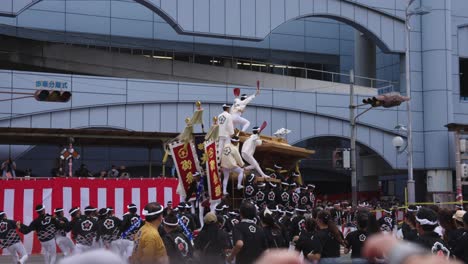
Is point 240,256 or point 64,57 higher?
point 64,57

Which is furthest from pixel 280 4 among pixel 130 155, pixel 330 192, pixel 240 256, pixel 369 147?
pixel 240 256

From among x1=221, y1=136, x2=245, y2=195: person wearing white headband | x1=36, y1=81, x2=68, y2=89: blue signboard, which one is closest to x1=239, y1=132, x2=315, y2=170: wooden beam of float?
x1=221, y1=136, x2=245, y2=195: person wearing white headband

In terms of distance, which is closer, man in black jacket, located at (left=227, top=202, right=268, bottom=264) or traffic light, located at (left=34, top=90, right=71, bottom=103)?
man in black jacket, located at (left=227, top=202, right=268, bottom=264)

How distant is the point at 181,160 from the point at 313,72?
20.0 metres

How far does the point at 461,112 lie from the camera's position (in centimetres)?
3675

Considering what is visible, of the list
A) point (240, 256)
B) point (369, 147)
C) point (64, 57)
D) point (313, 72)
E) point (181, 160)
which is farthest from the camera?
point (313, 72)

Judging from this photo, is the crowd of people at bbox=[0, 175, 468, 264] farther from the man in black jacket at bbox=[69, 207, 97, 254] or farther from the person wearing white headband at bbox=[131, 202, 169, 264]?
the man in black jacket at bbox=[69, 207, 97, 254]

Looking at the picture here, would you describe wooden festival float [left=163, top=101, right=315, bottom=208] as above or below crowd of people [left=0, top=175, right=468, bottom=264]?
above

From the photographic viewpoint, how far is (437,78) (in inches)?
1382

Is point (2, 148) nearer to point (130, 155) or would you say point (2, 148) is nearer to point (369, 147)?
point (130, 155)

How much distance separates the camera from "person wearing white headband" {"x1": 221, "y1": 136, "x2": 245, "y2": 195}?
20.3m

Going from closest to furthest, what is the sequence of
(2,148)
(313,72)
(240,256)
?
1. (240,256)
2. (2,148)
3. (313,72)

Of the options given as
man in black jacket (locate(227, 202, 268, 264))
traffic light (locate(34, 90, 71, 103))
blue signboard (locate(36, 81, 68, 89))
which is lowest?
man in black jacket (locate(227, 202, 268, 264))

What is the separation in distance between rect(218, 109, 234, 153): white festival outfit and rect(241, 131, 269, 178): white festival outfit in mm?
983
